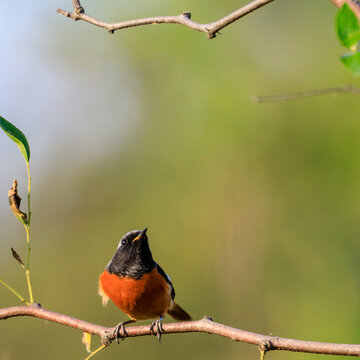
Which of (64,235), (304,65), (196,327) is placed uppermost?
(304,65)

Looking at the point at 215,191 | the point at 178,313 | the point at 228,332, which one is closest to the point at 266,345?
the point at 228,332

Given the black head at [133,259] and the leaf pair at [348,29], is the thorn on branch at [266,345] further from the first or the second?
the black head at [133,259]

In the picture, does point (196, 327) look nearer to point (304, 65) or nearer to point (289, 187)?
point (289, 187)

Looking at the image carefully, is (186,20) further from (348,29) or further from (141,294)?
(141,294)

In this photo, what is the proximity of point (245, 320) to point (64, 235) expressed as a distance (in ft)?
22.7

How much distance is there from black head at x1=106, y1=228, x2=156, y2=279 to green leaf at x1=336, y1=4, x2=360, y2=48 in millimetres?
3416

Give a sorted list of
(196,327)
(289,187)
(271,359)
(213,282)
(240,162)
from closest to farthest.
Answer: (196,327) → (271,359) → (213,282) → (289,187) → (240,162)

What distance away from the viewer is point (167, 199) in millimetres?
17547

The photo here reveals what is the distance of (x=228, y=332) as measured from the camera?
94.6 inches

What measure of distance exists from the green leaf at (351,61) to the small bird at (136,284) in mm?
3259

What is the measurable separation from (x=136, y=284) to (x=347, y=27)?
3.47 meters

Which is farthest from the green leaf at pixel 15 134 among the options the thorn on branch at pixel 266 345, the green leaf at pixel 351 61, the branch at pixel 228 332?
the green leaf at pixel 351 61

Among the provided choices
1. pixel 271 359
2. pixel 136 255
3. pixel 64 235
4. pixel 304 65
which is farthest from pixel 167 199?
pixel 136 255

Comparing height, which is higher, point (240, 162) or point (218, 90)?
point (218, 90)
